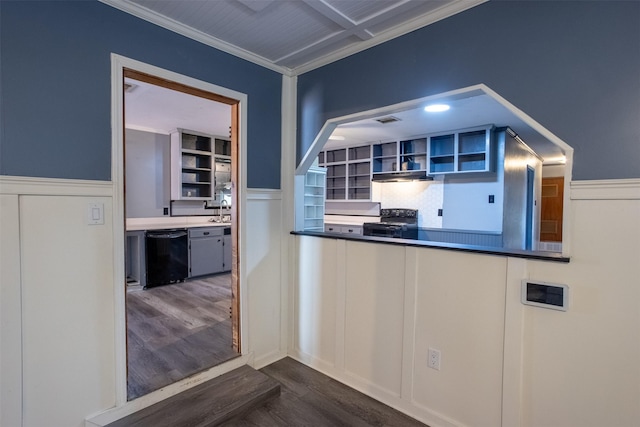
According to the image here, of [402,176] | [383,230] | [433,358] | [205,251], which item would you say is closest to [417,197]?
[402,176]

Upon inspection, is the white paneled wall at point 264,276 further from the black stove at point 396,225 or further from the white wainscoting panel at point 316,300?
the black stove at point 396,225

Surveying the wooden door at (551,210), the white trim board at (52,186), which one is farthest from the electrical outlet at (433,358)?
the wooden door at (551,210)

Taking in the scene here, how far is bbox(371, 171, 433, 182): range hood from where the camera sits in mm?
5215

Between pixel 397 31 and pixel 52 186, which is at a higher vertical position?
pixel 397 31

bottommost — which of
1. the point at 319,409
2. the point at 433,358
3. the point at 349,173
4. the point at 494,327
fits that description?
the point at 319,409

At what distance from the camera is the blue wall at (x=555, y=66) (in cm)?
133

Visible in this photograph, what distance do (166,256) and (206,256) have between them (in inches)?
24.4

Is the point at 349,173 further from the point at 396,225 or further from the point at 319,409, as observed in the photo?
the point at 319,409

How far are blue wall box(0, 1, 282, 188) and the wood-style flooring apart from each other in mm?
1447

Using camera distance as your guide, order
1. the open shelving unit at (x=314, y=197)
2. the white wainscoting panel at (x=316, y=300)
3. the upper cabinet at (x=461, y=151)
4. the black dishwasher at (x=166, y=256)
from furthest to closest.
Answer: the upper cabinet at (x=461, y=151)
the black dishwasher at (x=166, y=256)
the open shelving unit at (x=314, y=197)
the white wainscoting panel at (x=316, y=300)

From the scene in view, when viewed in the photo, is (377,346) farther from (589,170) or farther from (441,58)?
(441,58)

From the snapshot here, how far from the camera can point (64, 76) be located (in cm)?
161

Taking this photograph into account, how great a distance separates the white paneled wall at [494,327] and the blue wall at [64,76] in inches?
65.2

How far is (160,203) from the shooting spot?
525 centimetres
